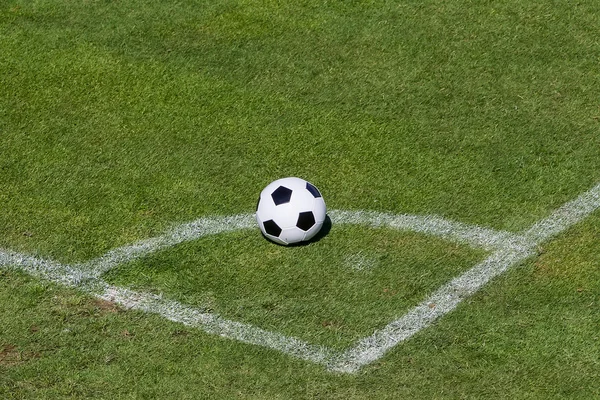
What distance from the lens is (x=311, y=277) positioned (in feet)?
Result: 20.2

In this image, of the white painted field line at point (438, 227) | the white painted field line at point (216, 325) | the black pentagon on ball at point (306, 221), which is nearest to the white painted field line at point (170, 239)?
the white painted field line at point (216, 325)

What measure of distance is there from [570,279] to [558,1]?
14.6 feet

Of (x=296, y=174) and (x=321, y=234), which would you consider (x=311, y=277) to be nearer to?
(x=321, y=234)

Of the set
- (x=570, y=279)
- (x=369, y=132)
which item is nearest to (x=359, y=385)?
(x=570, y=279)

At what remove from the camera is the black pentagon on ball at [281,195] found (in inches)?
250

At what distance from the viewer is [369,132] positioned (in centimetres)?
776

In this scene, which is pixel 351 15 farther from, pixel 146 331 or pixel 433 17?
pixel 146 331

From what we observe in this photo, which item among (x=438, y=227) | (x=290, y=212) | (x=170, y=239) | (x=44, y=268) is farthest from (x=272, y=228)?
(x=44, y=268)

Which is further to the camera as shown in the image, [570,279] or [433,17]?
[433,17]

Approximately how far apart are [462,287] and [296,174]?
1.81 m

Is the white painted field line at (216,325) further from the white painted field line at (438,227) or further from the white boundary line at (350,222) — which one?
the white painted field line at (438,227)

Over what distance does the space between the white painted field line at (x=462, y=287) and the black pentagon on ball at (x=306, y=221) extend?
3.12 feet

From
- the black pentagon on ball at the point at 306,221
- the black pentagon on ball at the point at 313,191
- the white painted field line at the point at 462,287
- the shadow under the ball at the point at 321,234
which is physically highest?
the black pentagon on ball at the point at 313,191

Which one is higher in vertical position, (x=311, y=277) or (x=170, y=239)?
(x=170, y=239)
